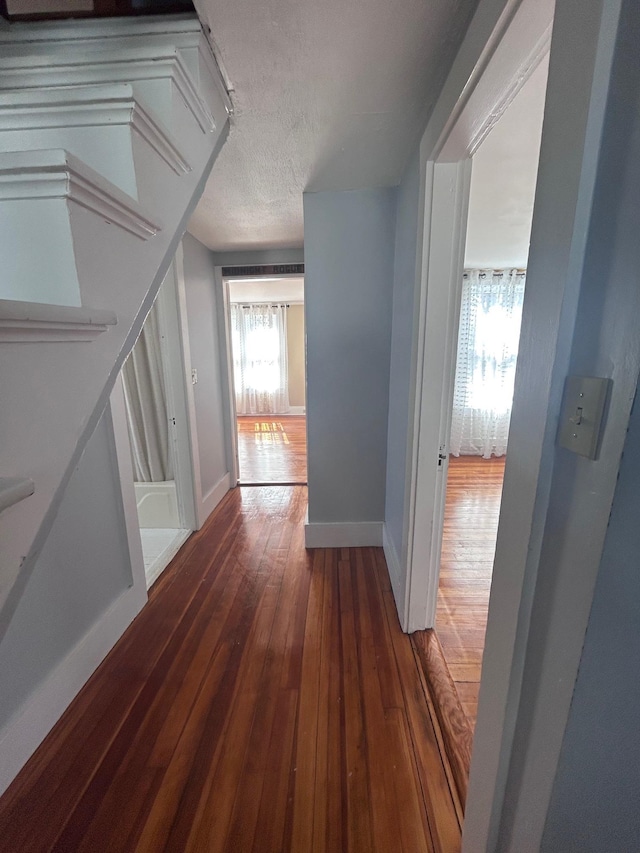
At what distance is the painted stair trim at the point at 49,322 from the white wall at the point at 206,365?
194cm

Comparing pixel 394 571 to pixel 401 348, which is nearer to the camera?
pixel 401 348

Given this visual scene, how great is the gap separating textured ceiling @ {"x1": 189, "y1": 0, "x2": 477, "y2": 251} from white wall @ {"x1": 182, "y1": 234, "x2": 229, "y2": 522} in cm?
87

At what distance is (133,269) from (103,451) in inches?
43.9

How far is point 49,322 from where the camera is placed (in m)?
0.49

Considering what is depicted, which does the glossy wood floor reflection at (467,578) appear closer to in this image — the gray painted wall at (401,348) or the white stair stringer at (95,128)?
the gray painted wall at (401,348)

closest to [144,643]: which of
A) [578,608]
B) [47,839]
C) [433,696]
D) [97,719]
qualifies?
[97,719]

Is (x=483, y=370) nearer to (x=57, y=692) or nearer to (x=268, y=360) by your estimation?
(x=268, y=360)

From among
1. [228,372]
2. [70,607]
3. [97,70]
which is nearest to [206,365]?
[228,372]

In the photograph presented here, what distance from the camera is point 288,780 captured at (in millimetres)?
1049

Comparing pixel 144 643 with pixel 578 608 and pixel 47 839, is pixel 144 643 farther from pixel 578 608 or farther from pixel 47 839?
pixel 578 608

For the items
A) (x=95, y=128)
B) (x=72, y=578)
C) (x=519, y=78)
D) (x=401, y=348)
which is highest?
(x=519, y=78)

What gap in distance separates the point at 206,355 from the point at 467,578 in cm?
251

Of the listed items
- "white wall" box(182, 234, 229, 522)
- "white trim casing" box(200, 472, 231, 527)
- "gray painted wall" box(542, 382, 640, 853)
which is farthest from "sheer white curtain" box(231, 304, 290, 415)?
"gray painted wall" box(542, 382, 640, 853)

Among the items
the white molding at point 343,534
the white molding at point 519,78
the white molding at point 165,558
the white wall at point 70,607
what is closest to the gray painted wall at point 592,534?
the white molding at point 519,78
